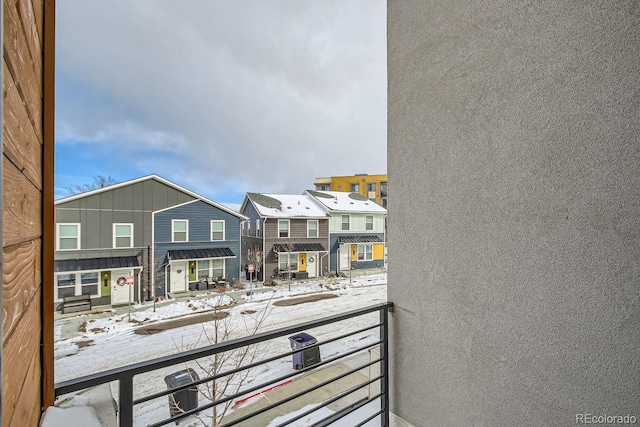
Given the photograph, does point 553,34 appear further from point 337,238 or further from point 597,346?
point 337,238

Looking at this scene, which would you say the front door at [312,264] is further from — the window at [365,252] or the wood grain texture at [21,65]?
the wood grain texture at [21,65]

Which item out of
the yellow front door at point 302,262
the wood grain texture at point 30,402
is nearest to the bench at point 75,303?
the yellow front door at point 302,262

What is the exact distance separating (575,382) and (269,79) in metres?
6.89

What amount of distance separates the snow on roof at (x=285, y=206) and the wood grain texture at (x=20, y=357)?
9140mm

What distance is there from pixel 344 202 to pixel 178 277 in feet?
21.0

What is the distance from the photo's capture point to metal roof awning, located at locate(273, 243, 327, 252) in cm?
976

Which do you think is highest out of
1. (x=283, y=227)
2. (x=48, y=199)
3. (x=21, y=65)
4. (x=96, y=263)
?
(x=21, y=65)

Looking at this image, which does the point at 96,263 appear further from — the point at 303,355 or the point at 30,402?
the point at 30,402

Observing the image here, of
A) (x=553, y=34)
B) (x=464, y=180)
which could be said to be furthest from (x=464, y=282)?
(x=553, y=34)

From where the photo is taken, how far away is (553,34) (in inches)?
39.4

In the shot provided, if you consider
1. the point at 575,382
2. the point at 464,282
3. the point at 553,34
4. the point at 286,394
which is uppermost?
the point at 553,34

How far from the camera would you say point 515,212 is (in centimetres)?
109

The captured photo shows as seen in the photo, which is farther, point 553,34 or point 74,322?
point 74,322

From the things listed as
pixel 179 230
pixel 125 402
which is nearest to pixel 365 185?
pixel 179 230
